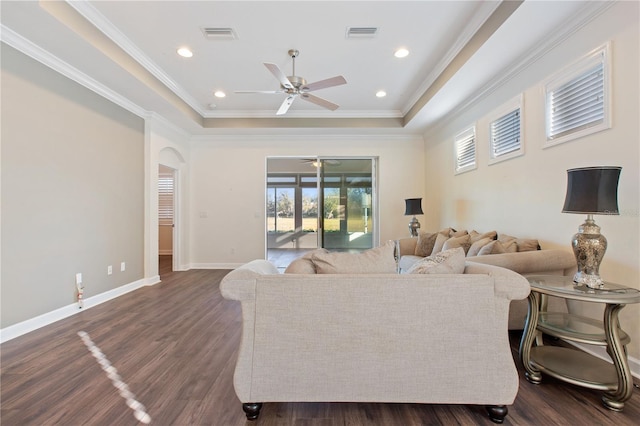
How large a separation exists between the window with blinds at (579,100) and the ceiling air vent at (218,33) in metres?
3.24

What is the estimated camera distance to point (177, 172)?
18.6ft

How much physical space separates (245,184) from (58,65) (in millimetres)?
3332

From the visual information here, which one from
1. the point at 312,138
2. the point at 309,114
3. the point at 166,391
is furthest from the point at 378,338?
the point at 312,138

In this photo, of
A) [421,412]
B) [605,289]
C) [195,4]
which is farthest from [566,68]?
[195,4]

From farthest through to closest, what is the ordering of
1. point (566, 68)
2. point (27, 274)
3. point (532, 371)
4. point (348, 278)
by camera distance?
point (27, 274) → point (566, 68) → point (532, 371) → point (348, 278)

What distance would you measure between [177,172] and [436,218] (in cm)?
529

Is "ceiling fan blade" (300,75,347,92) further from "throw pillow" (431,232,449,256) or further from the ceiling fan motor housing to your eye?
"throw pillow" (431,232,449,256)

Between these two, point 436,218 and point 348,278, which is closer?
point 348,278

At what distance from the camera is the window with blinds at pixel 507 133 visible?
10.3 feet

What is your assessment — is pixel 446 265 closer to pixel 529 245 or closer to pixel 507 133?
pixel 529 245

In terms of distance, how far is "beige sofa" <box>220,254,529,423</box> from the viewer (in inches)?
57.9

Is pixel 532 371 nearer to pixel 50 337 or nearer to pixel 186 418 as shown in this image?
pixel 186 418

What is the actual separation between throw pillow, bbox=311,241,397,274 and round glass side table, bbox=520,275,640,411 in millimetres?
1030

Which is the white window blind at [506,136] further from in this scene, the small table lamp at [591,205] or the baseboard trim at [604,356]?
the baseboard trim at [604,356]
